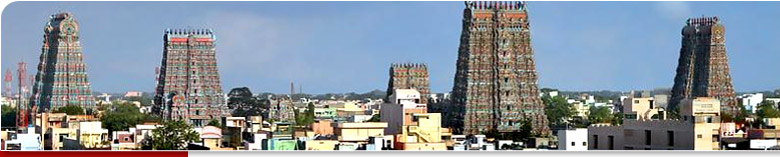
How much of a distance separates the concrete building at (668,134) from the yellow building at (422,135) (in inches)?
102

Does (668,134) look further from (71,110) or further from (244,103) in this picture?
(244,103)

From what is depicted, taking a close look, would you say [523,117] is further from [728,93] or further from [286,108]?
[286,108]

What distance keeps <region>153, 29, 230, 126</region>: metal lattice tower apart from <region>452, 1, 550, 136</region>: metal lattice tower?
690 centimetres

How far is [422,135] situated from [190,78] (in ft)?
63.9

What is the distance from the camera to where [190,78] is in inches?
1934

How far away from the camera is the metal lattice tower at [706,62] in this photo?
158ft

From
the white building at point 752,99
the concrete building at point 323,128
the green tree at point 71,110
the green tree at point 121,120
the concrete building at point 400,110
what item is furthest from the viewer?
the white building at point 752,99

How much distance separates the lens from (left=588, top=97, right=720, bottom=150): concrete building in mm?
23422

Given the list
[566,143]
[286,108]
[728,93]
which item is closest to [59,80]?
[286,108]

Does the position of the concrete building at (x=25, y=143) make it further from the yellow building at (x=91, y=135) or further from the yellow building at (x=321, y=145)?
the yellow building at (x=321, y=145)

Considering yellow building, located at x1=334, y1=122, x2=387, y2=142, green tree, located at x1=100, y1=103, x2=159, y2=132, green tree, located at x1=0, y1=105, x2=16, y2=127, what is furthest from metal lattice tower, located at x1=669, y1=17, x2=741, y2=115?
yellow building, located at x1=334, y1=122, x2=387, y2=142

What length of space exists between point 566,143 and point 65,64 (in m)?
23.6

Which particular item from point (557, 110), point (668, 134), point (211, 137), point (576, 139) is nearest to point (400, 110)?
point (211, 137)

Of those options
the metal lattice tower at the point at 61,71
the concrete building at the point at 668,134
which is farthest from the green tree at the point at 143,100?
the concrete building at the point at 668,134
